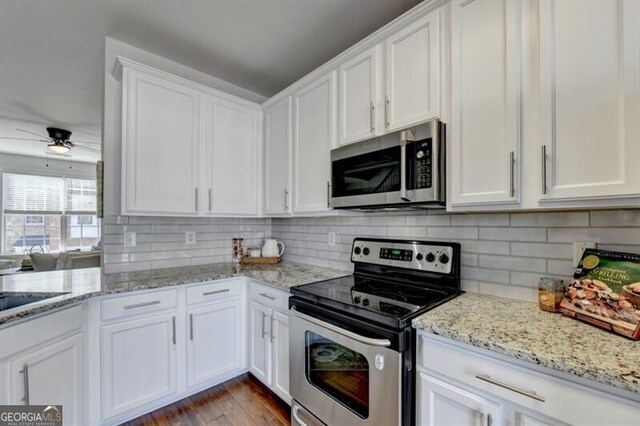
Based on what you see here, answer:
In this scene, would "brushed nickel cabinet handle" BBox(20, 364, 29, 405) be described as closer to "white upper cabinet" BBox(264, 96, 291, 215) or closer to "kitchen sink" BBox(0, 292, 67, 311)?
"kitchen sink" BBox(0, 292, 67, 311)

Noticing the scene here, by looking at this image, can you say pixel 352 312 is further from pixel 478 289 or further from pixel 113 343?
pixel 113 343

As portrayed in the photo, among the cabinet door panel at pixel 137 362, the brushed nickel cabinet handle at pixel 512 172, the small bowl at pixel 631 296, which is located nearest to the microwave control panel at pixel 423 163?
the brushed nickel cabinet handle at pixel 512 172

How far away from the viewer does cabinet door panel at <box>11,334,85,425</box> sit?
1.25m

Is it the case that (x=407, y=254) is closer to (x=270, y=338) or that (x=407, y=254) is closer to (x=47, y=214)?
(x=270, y=338)

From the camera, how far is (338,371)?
1.47 meters

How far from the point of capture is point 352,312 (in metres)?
1.36

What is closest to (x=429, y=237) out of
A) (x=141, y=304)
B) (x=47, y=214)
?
(x=141, y=304)

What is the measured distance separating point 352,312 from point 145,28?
2.34 meters

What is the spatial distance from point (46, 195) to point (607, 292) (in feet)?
28.8

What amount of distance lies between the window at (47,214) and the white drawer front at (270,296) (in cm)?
670

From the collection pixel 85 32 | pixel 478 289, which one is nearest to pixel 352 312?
pixel 478 289

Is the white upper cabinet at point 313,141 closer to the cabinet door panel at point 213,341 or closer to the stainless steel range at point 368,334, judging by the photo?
the stainless steel range at point 368,334

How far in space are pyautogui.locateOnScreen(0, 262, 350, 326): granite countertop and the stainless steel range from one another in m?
0.33

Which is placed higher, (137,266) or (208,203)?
(208,203)
